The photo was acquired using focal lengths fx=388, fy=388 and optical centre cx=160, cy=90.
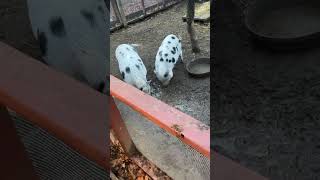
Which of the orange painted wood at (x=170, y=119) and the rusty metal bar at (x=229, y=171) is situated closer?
the rusty metal bar at (x=229, y=171)

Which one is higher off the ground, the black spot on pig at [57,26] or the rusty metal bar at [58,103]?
the rusty metal bar at [58,103]

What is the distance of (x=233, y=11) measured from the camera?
→ 2.61 meters

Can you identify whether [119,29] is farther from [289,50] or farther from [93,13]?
[93,13]

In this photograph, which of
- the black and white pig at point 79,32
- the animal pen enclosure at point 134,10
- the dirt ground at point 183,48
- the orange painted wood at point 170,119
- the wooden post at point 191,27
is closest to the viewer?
the black and white pig at point 79,32

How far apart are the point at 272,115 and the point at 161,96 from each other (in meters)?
0.74

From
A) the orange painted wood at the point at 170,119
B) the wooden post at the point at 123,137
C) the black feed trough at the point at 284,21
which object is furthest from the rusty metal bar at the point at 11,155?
the black feed trough at the point at 284,21

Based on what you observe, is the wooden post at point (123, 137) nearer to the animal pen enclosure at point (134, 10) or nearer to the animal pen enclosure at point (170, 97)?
the animal pen enclosure at point (170, 97)

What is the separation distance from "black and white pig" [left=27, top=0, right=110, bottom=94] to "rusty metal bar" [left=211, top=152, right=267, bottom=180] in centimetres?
28

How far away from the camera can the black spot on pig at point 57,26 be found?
774 mm

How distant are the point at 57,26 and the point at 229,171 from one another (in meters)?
0.47

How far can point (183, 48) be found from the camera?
2717mm

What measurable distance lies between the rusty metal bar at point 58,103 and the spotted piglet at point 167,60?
67.8 inches

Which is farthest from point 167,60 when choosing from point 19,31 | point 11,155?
point 11,155

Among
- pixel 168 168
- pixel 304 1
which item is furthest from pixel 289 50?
pixel 168 168
